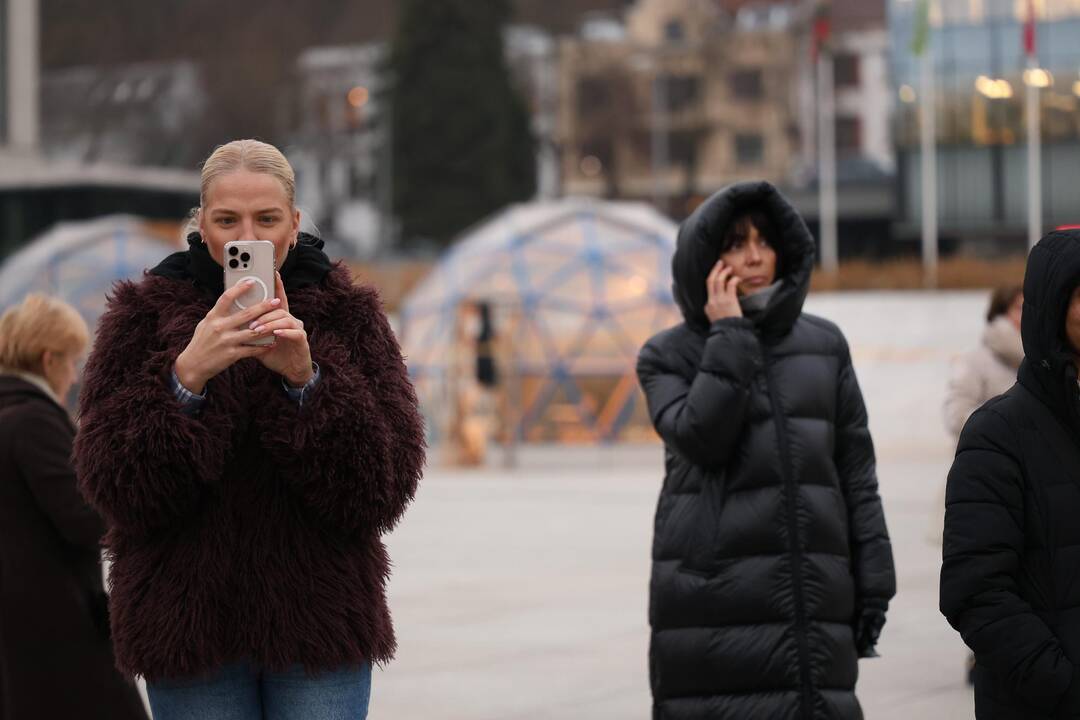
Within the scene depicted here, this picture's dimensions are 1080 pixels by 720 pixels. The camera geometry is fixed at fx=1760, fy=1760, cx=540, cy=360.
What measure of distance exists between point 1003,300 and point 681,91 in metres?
67.5

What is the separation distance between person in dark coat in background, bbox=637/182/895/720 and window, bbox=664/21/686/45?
2894 inches

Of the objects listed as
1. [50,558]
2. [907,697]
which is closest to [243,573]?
[50,558]

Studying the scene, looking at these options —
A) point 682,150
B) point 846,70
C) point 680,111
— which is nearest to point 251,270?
point 680,111

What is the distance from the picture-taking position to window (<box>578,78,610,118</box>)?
7550 cm

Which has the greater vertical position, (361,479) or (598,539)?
(361,479)

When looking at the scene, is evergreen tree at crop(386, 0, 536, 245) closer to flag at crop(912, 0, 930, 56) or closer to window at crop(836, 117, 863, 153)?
window at crop(836, 117, 863, 153)

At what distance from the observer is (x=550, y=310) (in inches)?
1190

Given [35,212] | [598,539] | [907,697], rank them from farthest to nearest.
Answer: [35,212]
[598,539]
[907,697]

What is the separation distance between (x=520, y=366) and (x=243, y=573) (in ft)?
86.3

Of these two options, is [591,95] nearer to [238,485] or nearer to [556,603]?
[556,603]

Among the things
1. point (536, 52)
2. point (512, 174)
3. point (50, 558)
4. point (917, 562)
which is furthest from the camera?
point (536, 52)

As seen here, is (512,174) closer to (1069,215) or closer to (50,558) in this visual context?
(1069,215)

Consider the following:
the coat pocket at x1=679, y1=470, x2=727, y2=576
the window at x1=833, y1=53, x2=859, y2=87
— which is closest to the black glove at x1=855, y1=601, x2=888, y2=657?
the coat pocket at x1=679, y1=470, x2=727, y2=576

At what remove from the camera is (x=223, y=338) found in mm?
3340
